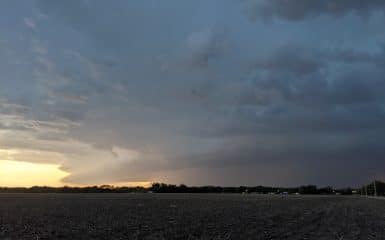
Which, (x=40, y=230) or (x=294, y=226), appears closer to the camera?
(x=40, y=230)

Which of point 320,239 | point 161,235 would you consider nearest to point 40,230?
point 161,235

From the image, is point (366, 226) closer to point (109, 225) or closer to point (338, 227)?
point (338, 227)

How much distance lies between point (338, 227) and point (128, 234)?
683 inches

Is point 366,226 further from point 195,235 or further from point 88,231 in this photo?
point 88,231

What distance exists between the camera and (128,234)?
113ft

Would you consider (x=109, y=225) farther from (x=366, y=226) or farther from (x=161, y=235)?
(x=366, y=226)

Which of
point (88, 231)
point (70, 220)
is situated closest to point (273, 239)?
point (88, 231)

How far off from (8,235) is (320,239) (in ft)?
60.5

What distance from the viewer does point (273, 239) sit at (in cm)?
3347

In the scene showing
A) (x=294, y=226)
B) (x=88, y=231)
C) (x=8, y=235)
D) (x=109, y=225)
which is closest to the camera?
(x=8, y=235)

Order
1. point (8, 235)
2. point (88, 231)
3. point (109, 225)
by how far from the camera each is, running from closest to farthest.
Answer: point (8, 235)
point (88, 231)
point (109, 225)

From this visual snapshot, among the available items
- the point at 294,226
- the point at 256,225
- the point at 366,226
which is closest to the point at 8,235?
the point at 256,225

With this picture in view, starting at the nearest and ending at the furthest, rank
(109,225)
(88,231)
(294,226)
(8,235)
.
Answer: (8,235) → (88,231) → (109,225) → (294,226)

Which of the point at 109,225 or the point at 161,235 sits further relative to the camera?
the point at 109,225
